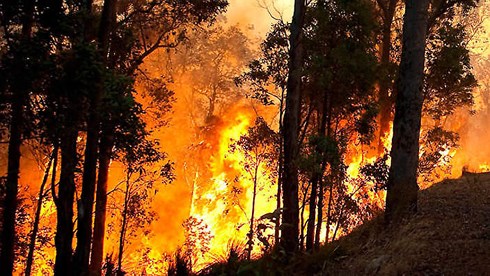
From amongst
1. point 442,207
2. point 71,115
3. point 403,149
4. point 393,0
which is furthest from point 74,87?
point 393,0

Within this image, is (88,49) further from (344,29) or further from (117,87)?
(344,29)

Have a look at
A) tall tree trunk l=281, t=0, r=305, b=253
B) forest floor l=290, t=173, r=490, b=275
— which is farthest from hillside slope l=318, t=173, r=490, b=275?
tall tree trunk l=281, t=0, r=305, b=253

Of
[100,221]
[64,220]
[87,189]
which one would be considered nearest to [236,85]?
[100,221]

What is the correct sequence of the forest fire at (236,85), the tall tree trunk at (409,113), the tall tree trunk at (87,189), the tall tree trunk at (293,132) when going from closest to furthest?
the forest fire at (236,85) → the tall tree trunk at (409,113) → the tall tree trunk at (87,189) → the tall tree trunk at (293,132)

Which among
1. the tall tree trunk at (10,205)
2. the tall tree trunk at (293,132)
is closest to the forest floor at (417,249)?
the tall tree trunk at (293,132)

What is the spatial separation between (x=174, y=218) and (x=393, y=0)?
23468 millimetres

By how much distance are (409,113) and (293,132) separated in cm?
344

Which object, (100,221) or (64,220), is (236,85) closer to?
(100,221)

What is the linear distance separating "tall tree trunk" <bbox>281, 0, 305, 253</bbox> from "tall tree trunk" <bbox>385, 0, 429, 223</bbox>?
292 cm

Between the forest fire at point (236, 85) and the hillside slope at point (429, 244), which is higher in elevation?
the forest fire at point (236, 85)

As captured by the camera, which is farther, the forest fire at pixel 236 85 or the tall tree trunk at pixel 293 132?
the tall tree trunk at pixel 293 132

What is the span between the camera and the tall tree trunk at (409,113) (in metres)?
7.23

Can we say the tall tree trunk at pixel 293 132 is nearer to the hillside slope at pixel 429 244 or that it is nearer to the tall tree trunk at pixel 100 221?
the hillside slope at pixel 429 244

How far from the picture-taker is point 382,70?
533 inches
